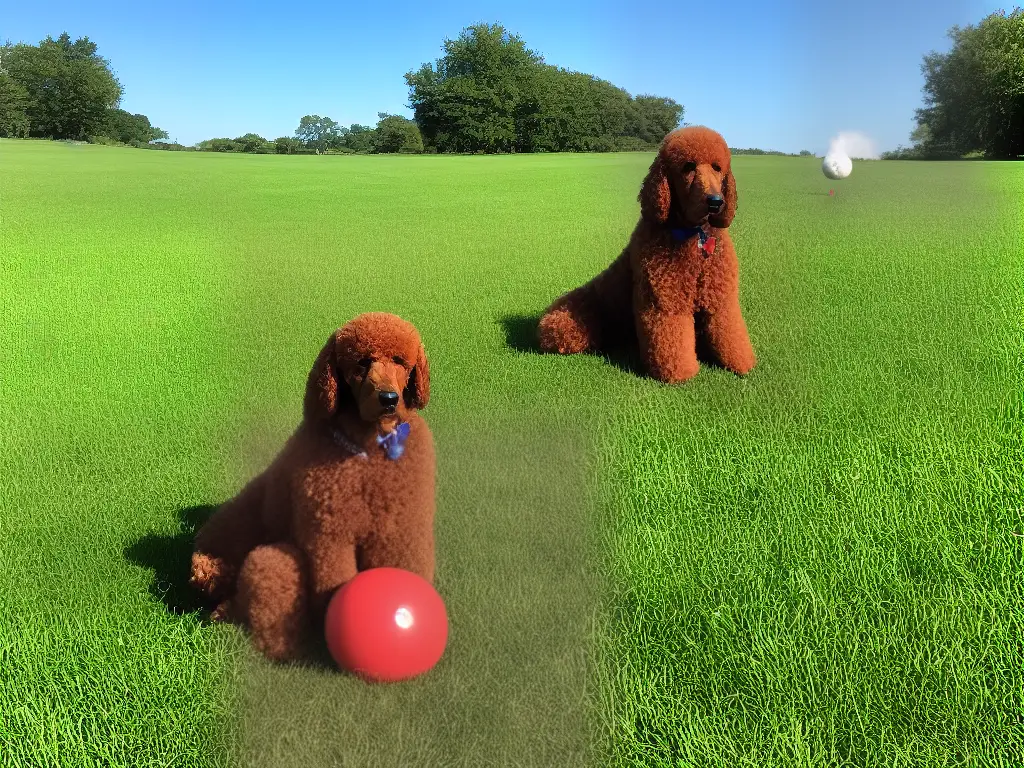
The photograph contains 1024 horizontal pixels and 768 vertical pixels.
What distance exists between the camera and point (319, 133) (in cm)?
248

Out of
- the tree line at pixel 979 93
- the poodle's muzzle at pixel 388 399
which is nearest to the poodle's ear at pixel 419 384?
the poodle's muzzle at pixel 388 399

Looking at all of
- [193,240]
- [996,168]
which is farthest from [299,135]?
[996,168]

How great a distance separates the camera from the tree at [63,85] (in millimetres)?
2879

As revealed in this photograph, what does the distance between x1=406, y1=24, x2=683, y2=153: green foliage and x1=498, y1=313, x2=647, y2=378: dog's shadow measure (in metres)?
1.00

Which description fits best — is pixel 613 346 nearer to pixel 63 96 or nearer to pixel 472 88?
pixel 472 88

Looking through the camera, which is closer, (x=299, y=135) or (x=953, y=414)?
(x=299, y=135)

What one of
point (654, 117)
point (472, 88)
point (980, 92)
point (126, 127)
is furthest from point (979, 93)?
point (126, 127)

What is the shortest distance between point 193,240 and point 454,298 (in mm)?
1906

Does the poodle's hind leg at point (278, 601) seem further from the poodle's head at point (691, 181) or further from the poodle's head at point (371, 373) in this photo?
the poodle's head at point (691, 181)

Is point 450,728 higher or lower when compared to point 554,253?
lower

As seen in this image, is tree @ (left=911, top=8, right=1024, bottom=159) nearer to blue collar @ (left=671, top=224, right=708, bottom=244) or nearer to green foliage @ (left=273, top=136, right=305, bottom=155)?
blue collar @ (left=671, top=224, right=708, bottom=244)

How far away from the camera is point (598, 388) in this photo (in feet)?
11.4

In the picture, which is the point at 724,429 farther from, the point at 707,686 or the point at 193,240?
the point at 193,240

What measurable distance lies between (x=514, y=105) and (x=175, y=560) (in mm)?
2564
